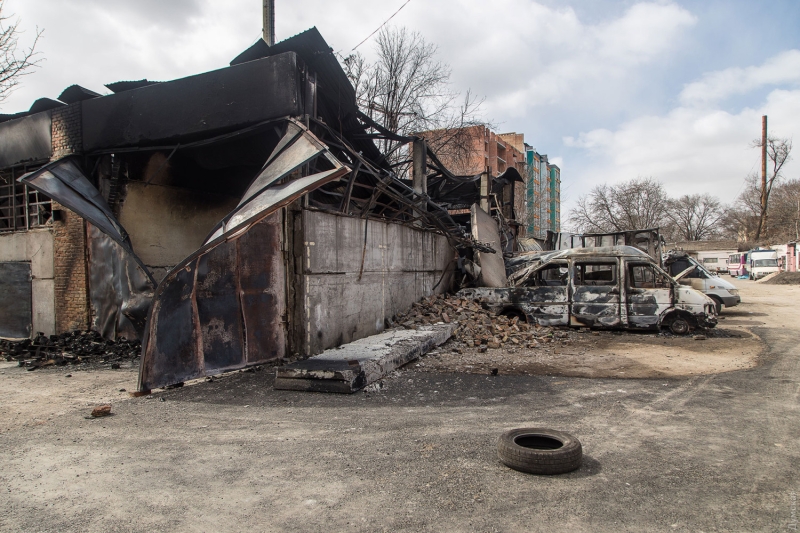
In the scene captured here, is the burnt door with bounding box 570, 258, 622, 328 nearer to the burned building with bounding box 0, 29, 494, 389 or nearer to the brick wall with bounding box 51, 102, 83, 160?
the burned building with bounding box 0, 29, 494, 389

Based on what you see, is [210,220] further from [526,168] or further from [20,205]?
[526,168]

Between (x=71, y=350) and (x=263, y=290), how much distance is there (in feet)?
13.3

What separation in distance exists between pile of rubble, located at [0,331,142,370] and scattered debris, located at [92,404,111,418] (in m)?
2.90

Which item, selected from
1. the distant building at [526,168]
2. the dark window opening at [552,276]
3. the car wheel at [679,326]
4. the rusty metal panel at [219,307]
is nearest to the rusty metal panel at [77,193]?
the rusty metal panel at [219,307]

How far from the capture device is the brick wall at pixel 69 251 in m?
9.12

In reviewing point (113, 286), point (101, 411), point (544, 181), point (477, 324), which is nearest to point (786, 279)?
point (477, 324)

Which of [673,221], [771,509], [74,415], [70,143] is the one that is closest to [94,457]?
[74,415]

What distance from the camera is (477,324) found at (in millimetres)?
9805

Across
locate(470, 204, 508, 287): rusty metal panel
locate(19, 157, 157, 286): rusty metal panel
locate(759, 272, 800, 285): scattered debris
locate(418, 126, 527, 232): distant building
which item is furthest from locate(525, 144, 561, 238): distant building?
locate(19, 157, 157, 286): rusty metal panel

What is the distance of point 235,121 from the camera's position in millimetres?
7723

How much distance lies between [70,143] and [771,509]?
11211 mm

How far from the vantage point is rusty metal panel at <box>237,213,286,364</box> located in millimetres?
7008

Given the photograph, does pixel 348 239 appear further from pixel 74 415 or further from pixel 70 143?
pixel 70 143

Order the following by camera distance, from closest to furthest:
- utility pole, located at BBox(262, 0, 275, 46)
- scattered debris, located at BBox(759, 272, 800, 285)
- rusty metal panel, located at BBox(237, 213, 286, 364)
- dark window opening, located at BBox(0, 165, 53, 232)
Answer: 1. rusty metal panel, located at BBox(237, 213, 286, 364)
2. dark window opening, located at BBox(0, 165, 53, 232)
3. utility pole, located at BBox(262, 0, 275, 46)
4. scattered debris, located at BBox(759, 272, 800, 285)
